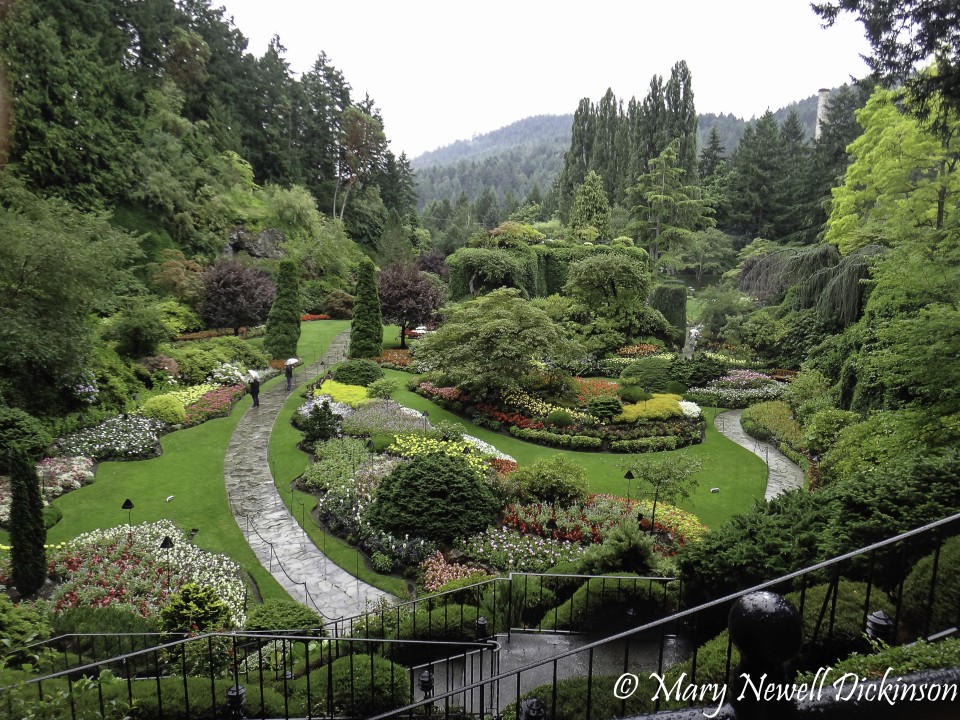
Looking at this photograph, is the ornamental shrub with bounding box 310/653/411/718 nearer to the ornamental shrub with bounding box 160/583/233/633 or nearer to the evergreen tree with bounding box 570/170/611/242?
the ornamental shrub with bounding box 160/583/233/633

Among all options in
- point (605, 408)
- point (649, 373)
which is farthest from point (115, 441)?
point (649, 373)

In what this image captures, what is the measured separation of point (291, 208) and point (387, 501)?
3165 centimetres

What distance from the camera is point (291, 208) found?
38.5 metres

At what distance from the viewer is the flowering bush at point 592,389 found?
800 inches

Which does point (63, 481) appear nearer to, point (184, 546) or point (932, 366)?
point (184, 546)

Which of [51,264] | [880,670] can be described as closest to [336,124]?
[51,264]

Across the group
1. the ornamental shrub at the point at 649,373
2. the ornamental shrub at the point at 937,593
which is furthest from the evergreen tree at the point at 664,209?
the ornamental shrub at the point at 937,593

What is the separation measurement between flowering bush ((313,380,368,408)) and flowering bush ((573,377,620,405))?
756cm

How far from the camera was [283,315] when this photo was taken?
25.1 meters

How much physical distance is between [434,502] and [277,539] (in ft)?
10.7

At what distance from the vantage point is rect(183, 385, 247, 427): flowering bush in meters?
17.9

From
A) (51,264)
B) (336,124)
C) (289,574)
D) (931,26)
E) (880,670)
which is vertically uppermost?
(336,124)

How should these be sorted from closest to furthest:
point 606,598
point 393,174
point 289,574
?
1. point 606,598
2. point 289,574
3. point 393,174

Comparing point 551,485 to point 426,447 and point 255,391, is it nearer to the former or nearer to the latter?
point 426,447
